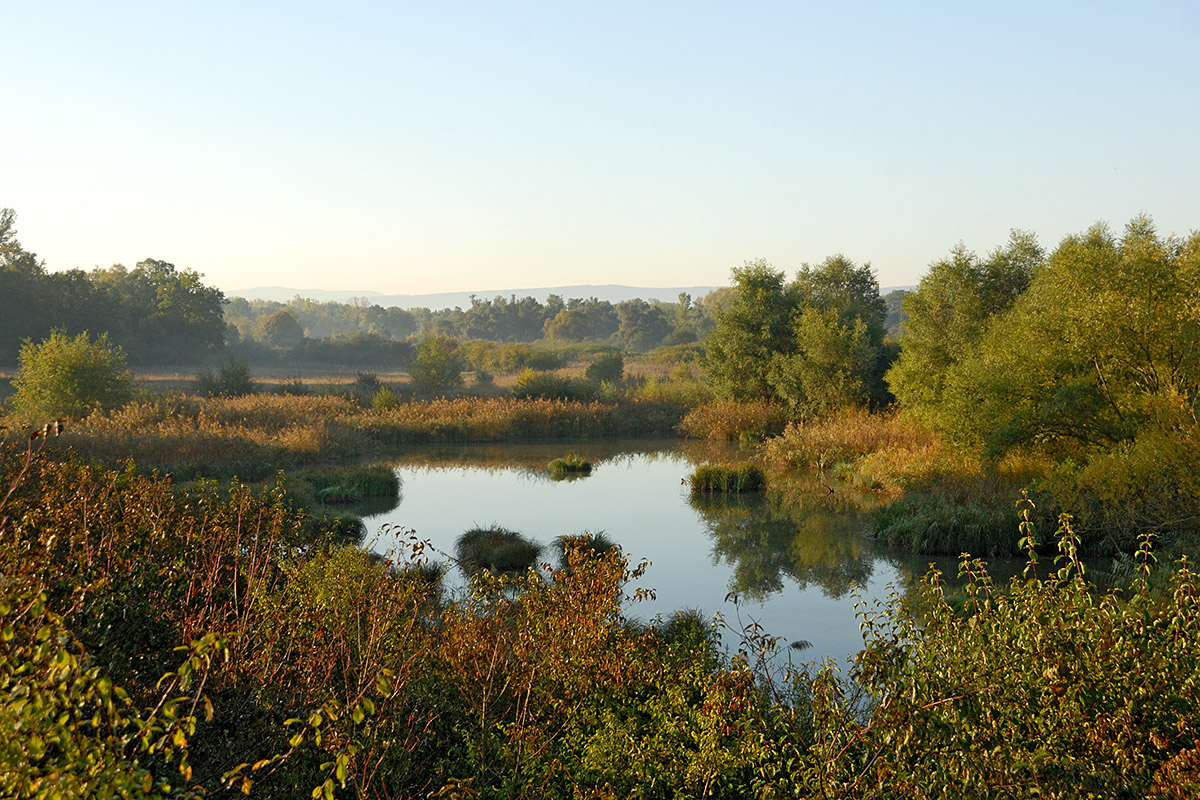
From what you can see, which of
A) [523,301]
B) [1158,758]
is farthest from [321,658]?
[523,301]

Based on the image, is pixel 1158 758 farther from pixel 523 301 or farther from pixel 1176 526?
pixel 523 301

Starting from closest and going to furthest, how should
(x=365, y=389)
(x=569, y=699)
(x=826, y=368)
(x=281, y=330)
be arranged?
(x=569, y=699) < (x=826, y=368) < (x=365, y=389) < (x=281, y=330)

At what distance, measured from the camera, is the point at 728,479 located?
19.3 metres

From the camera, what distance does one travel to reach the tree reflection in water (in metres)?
12.0

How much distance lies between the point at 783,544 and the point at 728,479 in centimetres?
519

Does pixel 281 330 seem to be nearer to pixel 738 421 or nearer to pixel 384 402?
pixel 384 402

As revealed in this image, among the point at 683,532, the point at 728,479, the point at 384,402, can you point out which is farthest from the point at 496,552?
the point at 384,402

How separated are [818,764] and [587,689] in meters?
1.81

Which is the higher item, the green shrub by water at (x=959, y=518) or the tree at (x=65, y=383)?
the tree at (x=65, y=383)

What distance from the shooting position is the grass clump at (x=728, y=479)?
19.2 meters

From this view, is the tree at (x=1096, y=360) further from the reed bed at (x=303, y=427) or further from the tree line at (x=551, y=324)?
the tree line at (x=551, y=324)

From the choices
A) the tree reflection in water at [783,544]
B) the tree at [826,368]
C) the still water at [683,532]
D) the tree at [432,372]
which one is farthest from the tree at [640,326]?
the tree reflection in water at [783,544]

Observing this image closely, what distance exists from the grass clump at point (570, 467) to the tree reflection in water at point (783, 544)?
4797 mm

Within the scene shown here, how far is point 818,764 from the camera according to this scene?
3.86 meters
